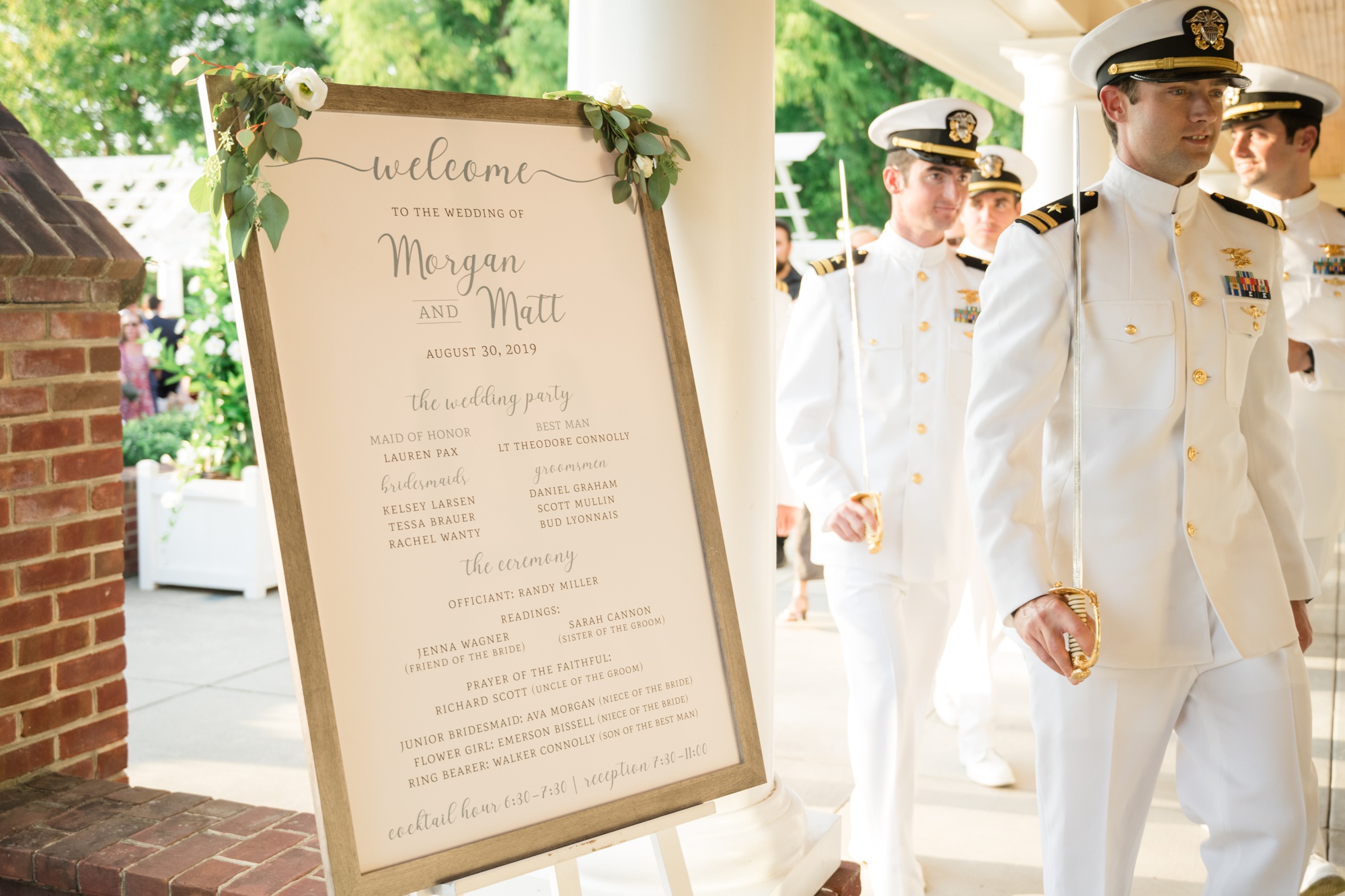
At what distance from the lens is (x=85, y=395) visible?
286 centimetres

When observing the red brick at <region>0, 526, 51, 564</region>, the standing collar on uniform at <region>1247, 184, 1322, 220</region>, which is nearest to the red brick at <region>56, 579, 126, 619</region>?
the red brick at <region>0, 526, 51, 564</region>

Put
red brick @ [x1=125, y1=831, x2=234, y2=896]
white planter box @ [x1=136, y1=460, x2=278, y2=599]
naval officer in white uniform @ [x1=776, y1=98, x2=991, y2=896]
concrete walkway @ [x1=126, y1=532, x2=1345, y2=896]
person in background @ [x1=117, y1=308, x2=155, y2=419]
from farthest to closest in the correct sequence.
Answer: person in background @ [x1=117, y1=308, x2=155, y2=419]
white planter box @ [x1=136, y1=460, x2=278, y2=599]
concrete walkway @ [x1=126, y1=532, x2=1345, y2=896]
naval officer in white uniform @ [x1=776, y1=98, x2=991, y2=896]
red brick @ [x1=125, y1=831, x2=234, y2=896]

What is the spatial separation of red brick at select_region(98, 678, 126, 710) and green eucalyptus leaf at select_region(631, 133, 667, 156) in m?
1.88

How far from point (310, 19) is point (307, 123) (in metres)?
15.9

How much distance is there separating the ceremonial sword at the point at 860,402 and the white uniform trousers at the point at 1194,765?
756 mm

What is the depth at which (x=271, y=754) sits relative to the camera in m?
3.97

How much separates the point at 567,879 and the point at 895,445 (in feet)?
5.08

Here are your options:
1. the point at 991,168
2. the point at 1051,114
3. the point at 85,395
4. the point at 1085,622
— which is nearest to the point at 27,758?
the point at 85,395

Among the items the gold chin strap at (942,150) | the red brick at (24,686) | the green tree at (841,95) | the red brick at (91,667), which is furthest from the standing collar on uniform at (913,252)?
the green tree at (841,95)

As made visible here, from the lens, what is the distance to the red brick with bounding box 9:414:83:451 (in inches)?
106

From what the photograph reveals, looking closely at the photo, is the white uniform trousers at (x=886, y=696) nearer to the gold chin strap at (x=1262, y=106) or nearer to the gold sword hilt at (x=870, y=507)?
the gold sword hilt at (x=870, y=507)

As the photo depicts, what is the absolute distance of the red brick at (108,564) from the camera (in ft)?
9.46

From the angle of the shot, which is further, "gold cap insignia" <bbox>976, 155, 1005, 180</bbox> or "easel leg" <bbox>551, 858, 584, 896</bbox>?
"gold cap insignia" <bbox>976, 155, 1005, 180</bbox>

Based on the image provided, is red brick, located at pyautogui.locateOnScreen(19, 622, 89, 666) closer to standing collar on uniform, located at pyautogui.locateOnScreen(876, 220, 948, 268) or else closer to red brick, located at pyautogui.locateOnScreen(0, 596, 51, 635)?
red brick, located at pyautogui.locateOnScreen(0, 596, 51, 635)
